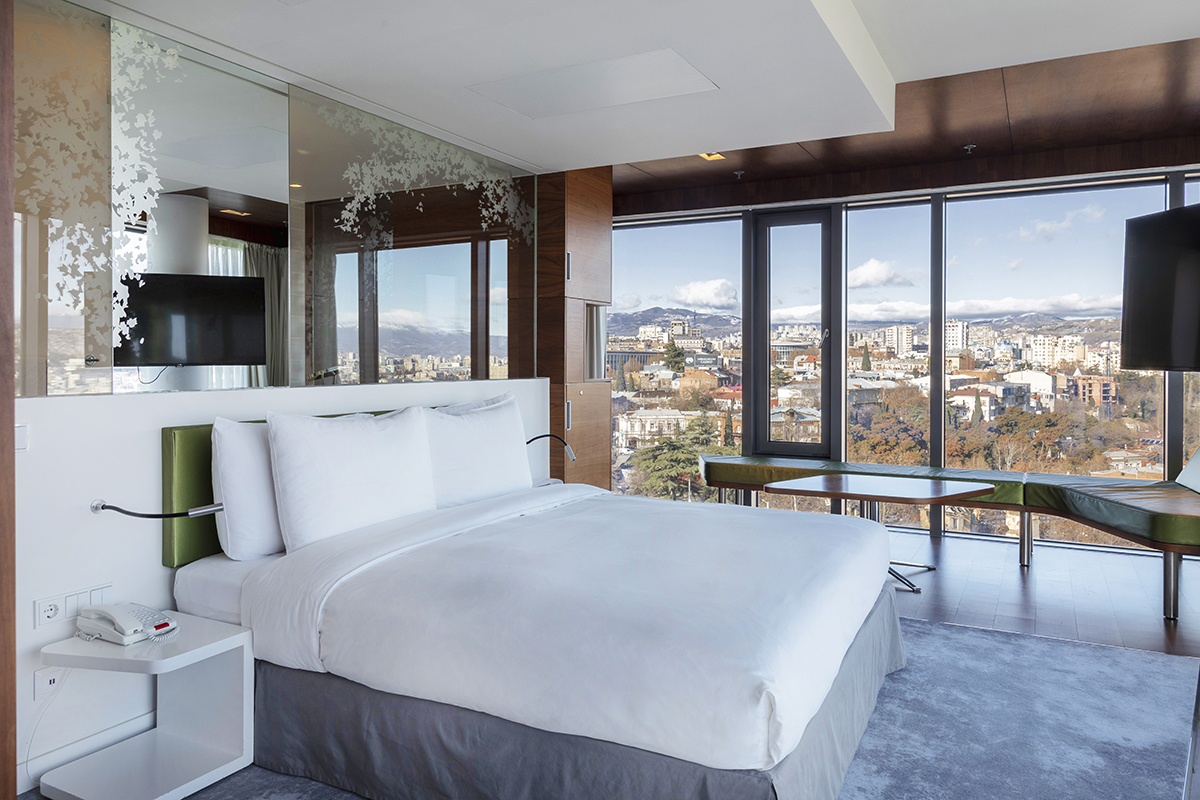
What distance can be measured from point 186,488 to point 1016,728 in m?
2.88

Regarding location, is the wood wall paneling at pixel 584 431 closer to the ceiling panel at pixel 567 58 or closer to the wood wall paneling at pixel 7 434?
the ceiling panel at pixel 567 58

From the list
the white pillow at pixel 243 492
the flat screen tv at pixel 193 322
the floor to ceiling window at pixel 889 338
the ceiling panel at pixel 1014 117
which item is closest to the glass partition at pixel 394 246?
the flat screen tv at pixel 193 322

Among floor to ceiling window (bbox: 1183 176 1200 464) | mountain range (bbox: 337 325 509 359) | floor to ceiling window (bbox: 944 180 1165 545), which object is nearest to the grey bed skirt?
mountain range (bbox: 337 325 509 359)

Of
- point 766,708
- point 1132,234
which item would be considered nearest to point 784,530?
point 766,708

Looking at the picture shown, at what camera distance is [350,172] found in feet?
11.2

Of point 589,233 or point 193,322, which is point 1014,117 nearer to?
point 589,233

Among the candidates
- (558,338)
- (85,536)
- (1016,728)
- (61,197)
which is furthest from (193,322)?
(1016,728)

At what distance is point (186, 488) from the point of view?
2598 mm

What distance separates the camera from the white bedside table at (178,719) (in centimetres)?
210

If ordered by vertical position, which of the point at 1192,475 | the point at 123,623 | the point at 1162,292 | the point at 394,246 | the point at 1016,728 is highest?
the point at 394,246


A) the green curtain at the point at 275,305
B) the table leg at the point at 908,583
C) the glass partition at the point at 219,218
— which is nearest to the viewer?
the glass partition at the point at 219,218

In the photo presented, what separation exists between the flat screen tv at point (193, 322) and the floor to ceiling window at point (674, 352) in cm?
357

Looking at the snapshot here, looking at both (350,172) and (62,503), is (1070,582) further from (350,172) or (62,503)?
(62,503)

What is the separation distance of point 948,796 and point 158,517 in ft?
8.15
